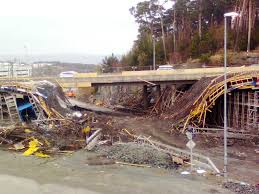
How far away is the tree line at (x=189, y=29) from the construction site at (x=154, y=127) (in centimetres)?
2420

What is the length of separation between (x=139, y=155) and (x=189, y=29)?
6150 centimetres

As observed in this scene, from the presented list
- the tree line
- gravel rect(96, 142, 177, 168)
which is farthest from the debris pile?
the tree line

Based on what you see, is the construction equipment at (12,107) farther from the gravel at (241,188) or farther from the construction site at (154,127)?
the gravel at (241,188)

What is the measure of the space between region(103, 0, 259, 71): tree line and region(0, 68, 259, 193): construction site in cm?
2420

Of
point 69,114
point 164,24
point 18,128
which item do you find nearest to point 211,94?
point 69,114

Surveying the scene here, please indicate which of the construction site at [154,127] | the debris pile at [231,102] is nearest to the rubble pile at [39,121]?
the construction site at [154,127]

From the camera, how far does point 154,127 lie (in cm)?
4500

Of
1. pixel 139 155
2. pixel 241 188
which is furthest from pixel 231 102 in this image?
pixel 241 188

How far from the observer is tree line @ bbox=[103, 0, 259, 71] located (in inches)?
2923

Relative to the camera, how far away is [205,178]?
27906mm

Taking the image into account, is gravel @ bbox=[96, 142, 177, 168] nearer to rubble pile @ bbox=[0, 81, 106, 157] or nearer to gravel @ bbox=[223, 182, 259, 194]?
rubble pile @ bbox=[0, 81, 106, 157]

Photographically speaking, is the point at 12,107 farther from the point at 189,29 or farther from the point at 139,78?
the point at 189,29

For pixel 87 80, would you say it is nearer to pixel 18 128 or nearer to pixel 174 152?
pixel 18 128

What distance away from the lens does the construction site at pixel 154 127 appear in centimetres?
3209
